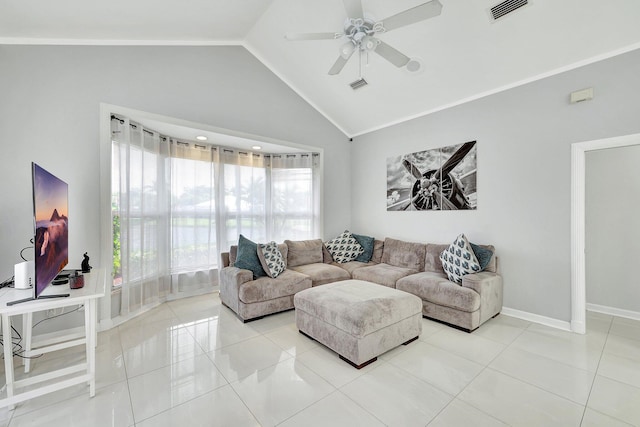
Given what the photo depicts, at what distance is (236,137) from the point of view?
12.7 ft

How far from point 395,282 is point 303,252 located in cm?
154

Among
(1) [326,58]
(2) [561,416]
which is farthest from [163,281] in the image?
(2) [561,416]

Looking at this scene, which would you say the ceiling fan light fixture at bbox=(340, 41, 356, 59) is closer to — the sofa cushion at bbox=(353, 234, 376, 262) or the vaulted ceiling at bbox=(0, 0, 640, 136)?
the vaulted ceiling at bbox=(0, 0, 640, 136)

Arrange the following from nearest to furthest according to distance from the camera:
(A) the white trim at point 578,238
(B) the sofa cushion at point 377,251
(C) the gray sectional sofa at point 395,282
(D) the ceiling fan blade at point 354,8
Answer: (D) the ceiling fan blade at point 354,8, (A) the white trim at point 578,238, (C) the gray sectional sofa at point 395,282, (B) the sofa cushion at point 377,251

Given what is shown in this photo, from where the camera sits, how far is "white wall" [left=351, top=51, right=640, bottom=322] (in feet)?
8.78

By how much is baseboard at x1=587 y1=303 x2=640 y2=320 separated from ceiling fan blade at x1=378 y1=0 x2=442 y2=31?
4.14 metres

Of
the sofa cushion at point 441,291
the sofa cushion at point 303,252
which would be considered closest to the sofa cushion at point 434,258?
the sofa cushion at point 441,291

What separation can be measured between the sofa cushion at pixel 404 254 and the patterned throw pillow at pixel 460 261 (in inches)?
22.1

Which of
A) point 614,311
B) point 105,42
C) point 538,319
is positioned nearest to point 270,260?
point 105,42

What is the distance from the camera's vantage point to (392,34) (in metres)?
3.02

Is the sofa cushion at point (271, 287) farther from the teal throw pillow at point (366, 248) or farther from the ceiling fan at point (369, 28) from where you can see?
the ceiling fan at point (369, 28)

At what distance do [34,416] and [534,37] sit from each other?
5151mm

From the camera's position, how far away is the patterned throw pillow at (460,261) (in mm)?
3117

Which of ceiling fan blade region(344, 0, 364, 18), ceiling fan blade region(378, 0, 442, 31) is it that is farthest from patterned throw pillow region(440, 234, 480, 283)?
ceiling fan blade region(344, 0, 364, 18)
